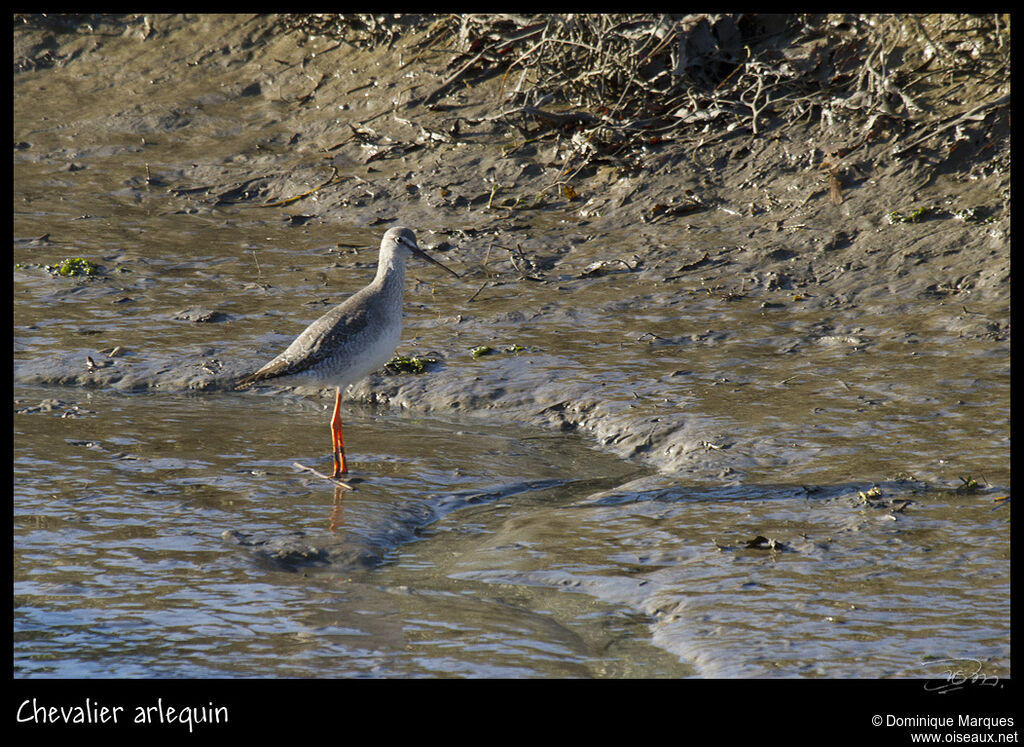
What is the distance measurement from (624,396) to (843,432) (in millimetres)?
1343

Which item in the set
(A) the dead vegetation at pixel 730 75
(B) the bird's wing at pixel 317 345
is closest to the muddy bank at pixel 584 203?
(A) the dead vegetation at pixel 730 75

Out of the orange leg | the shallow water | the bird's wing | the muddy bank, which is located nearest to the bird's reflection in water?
the shallow water

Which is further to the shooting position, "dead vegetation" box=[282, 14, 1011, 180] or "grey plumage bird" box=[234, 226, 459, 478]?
"dead vegetation" box=[282, 14, 1011, 180]

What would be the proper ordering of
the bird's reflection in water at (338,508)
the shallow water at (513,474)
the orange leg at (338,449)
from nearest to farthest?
the shallow water at (513,474) < the bird's reflection in water at (338,508) < the orange leg at (338,449)

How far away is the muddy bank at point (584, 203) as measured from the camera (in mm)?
7227

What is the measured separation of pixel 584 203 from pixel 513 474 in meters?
4.21

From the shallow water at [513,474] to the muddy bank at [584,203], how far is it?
0.05m

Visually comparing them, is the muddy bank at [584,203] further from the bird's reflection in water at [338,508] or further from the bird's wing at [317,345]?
the bird's reflection in water at [338,508]

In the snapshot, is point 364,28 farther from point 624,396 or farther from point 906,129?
point 624,396

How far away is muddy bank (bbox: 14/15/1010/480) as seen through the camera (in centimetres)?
723

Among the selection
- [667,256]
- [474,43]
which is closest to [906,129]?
[667,256]

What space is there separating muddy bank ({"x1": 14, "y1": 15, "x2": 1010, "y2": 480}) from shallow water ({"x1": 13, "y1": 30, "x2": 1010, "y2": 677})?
0.16 feet

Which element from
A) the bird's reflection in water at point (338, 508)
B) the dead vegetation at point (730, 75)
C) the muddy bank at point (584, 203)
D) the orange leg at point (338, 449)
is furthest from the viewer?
the dead vegetation at point (730, 75)

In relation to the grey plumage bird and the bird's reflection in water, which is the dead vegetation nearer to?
the grey plumage bird
